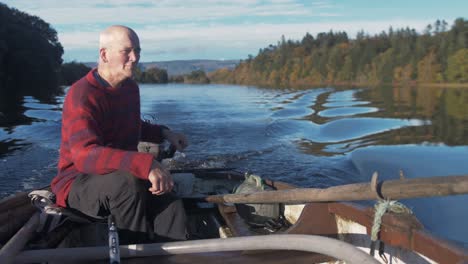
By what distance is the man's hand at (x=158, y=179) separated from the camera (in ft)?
9.01

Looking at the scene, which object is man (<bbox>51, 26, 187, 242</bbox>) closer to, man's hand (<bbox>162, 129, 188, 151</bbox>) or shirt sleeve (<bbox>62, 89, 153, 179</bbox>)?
shirt sleeve (<bbox>62, 89, 153, 179</bbox>)

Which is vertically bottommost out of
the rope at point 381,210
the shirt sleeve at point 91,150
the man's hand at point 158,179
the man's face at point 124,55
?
the rope at point 381,210

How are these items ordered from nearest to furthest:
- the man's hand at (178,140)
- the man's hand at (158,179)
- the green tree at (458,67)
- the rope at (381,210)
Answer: the rope at (381,210) < the man's hand at (158,179) < the man's hand at (178,140) < the green tree at (458,67)

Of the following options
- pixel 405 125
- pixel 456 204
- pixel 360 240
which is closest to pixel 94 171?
pixel 360 240

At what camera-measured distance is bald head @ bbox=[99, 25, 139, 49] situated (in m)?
3.06

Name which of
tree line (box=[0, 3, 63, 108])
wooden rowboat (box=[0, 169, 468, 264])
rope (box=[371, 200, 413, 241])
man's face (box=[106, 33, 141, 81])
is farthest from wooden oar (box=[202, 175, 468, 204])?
tree line (box=[0, 3, 63, 108])

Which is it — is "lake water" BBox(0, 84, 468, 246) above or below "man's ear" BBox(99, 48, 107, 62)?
below

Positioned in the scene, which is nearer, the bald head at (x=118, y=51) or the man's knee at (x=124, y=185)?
the man's knee at (x=124, y=185)

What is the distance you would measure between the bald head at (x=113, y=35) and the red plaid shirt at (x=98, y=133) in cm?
24

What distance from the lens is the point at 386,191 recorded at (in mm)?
→ 2217

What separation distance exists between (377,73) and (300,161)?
61360 mm

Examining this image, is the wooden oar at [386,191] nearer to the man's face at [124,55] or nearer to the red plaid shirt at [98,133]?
the red plaid shirt at [98,133]

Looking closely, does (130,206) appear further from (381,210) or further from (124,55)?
(381,210)

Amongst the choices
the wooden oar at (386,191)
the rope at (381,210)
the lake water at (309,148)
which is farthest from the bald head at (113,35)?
the lake water at (309,148)
